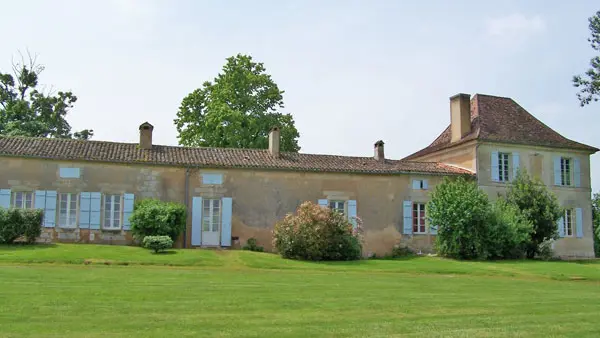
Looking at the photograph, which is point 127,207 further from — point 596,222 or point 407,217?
point 596,222

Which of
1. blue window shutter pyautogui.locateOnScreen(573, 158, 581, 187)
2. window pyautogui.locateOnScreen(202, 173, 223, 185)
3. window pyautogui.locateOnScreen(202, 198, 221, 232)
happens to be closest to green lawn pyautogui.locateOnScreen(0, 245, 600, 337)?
window pyautogui.locateOnScreen(202, 198, 221, 232)

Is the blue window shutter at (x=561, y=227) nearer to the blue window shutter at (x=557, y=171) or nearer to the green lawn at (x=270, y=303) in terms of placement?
the blue window shutter at (x=557, y=171)

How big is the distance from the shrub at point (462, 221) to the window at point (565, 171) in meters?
7.42

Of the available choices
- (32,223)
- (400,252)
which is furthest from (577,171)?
(32,223)

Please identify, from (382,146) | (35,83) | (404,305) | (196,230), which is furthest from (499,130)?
(35,83)

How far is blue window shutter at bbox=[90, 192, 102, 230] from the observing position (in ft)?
79.0

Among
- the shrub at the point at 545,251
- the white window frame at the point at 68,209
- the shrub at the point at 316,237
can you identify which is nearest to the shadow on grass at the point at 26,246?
the white window frame at the point at 68,209

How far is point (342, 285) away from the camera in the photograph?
13.9m

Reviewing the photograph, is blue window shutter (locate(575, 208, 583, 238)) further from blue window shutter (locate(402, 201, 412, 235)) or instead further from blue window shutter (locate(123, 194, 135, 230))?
blue window shutter (locate(123, 194, 135, 230))

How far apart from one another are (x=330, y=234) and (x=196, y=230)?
19.1ft

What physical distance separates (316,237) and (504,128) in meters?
12.9

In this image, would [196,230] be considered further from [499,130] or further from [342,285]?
[499,130]

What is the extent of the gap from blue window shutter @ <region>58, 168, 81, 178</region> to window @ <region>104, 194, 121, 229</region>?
4.50ft

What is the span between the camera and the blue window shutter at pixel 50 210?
930 inches
